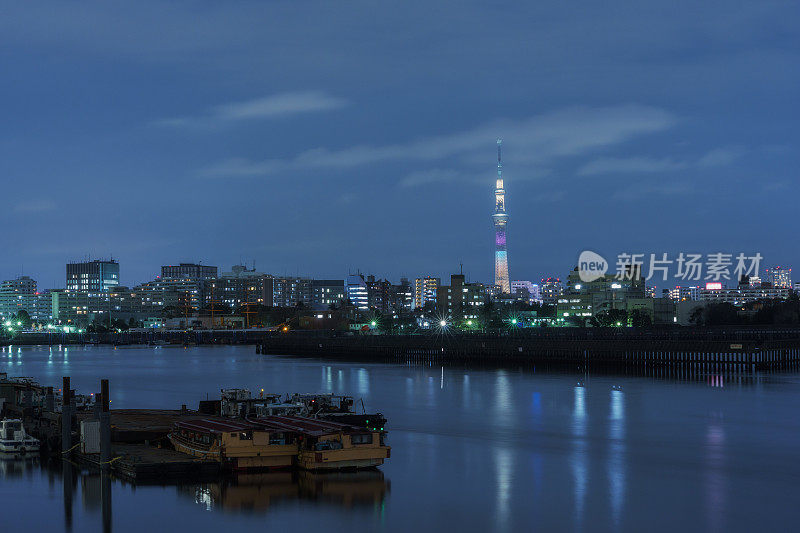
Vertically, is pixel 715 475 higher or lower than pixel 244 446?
lower

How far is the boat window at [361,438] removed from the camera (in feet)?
87.0

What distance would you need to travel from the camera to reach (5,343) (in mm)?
168000

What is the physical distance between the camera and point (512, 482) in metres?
27.5

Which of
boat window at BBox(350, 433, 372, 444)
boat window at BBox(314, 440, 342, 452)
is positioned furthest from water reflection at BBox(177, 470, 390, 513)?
boat window at BBox(350, 433, 372, 444)

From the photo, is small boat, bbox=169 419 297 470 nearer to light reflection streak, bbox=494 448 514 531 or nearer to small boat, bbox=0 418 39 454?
light reflection streak, bbox=494 448 514 531

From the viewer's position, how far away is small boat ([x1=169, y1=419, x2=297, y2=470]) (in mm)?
25922

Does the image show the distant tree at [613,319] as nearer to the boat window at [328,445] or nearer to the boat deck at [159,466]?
the boat window at [328,445]

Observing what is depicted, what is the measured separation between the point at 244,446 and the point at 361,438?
3349mm

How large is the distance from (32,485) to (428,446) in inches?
543

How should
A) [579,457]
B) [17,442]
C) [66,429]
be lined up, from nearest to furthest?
1. [66,429]
2. [17,442]
3. [579,457]

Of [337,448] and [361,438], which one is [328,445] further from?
[361,438]

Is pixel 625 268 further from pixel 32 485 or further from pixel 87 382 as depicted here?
pixel 32 485

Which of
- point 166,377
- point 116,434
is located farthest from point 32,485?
point 166,377

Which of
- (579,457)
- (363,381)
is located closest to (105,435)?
(579,457)
